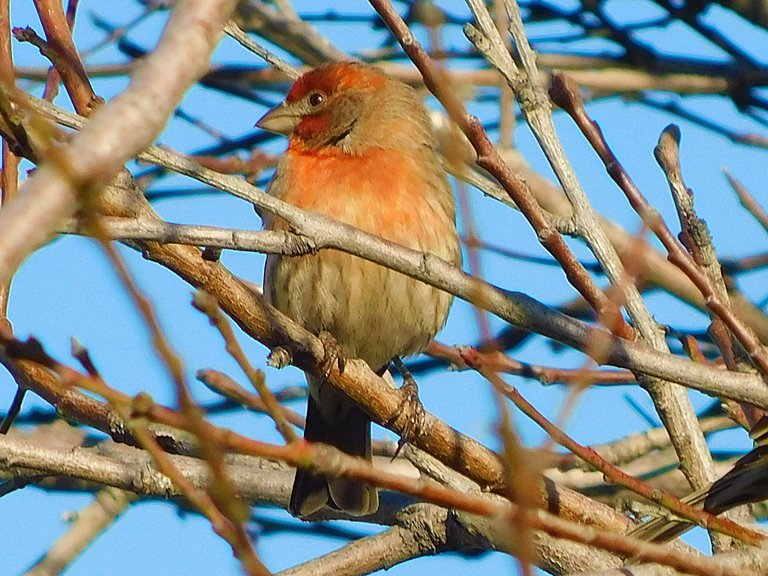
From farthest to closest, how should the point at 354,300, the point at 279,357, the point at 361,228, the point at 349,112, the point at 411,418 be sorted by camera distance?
1. the point at 349,112
2. the point at 354,300
3. the point at 361,228
4. the point at 411,418
5. the point at 279,357

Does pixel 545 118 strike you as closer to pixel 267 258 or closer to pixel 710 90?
pixel 267 258

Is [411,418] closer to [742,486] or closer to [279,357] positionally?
[279,357]

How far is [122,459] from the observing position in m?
4.73

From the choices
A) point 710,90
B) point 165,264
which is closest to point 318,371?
point 165,264


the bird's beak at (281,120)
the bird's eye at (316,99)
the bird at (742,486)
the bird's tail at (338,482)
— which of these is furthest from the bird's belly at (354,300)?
the bird at (742,486)

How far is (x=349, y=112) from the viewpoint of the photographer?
706 cm

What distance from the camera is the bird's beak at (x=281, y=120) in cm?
719

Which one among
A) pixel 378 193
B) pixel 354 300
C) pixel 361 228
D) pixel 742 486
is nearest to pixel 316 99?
pixel 378 193

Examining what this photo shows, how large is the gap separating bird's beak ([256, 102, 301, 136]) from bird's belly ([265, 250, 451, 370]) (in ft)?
3.35

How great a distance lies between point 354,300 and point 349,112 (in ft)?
4.59

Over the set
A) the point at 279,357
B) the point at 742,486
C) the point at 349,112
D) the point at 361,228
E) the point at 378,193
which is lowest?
the point at 742,486

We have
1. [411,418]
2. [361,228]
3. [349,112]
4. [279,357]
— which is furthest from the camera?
[349,112]

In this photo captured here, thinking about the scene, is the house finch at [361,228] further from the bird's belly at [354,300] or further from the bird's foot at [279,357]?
the bird's foot at [279,357]

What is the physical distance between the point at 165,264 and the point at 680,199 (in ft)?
5.24
